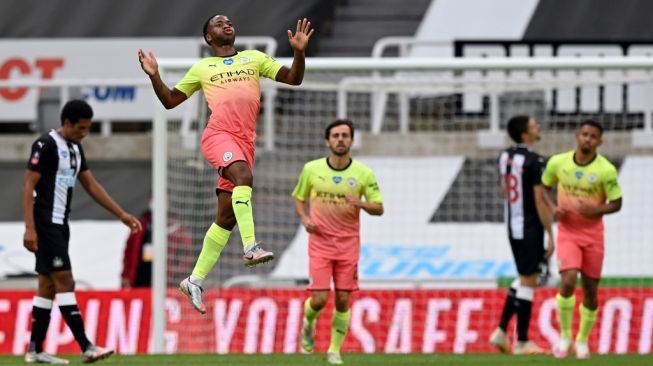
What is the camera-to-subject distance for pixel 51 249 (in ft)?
49.0

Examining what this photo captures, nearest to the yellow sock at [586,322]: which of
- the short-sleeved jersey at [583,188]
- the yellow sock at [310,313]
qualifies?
the short-sleeved jersey at [583,188]

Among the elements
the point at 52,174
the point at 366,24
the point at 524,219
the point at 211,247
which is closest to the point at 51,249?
the point at 52,174

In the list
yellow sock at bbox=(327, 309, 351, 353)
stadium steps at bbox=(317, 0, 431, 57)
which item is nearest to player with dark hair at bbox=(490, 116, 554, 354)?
yellow sock at bbox=(327, 309, 351, 353)

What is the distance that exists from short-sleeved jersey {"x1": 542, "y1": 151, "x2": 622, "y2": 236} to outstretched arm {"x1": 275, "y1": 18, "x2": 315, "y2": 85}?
417 centimetres

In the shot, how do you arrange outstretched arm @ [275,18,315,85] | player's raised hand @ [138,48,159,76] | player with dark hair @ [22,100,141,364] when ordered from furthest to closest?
player with dark hair @ [22,100,141,364]
player's raised hand @ [138,48,159,76]
outstretched arm @ [275,18,315,85]

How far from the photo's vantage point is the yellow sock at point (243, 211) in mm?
13070

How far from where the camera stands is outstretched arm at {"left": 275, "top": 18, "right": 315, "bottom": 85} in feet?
42.4

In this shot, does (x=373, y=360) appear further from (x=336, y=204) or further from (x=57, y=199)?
(x=57, y=199)

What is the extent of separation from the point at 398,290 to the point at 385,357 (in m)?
3.41

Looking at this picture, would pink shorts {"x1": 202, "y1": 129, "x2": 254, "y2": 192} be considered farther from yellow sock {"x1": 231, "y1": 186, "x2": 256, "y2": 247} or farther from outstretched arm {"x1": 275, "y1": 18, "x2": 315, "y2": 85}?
outstretched arm {"x1": 275, "y1": 18, "x2": 315, "y2": 85}

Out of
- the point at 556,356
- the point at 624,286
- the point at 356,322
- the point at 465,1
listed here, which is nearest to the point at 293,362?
the point at 556,356

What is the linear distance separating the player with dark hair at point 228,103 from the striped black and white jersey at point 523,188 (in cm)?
464

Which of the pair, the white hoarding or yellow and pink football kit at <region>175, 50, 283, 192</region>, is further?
the white hoarding

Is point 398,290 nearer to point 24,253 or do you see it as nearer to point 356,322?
point 356,322
